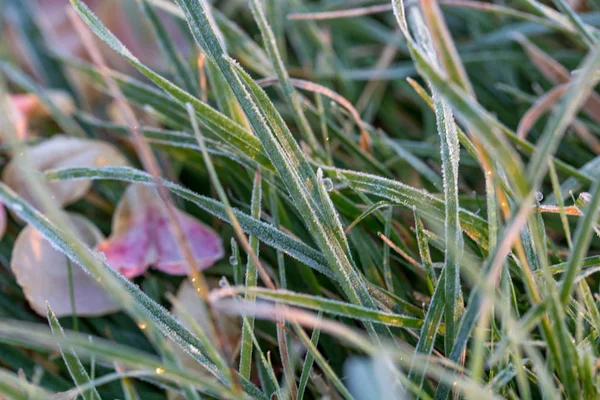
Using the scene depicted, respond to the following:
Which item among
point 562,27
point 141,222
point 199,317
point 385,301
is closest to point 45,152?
point 141,222

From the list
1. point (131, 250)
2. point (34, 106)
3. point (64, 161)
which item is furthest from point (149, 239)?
point (34, 106)

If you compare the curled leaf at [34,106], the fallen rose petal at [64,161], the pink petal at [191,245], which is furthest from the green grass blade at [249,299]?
the curled leaf at [34,106]

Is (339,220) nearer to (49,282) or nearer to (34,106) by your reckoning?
(49,282)

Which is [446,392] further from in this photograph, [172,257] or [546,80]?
[546,80]

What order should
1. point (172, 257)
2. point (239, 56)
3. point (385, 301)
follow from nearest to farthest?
point (385, 301) → point (172, 257) → point (239, 56)

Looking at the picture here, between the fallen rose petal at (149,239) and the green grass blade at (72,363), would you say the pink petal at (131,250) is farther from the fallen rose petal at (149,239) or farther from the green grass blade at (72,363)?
the green grass blade at (72,363)

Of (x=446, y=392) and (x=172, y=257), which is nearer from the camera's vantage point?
(x=446, y=392)
